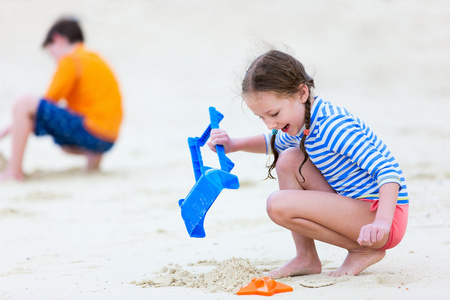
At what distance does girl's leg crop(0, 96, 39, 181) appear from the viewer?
478 centimetres

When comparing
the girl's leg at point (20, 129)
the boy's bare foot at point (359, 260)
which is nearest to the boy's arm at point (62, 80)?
the girl's leg at point (20, 129)

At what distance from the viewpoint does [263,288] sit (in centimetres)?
196

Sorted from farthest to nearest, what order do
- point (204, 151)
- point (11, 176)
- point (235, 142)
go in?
point (204, 151) < point (11, 176) < point (235, 142)

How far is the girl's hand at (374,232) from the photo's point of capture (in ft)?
6.26

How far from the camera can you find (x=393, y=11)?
12992 millimetres

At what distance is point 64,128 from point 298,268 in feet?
10.4

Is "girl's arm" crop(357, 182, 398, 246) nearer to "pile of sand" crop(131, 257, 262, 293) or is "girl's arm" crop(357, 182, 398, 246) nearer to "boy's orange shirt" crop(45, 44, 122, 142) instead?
"pile of sand" crop(131, 257, 262, 293)

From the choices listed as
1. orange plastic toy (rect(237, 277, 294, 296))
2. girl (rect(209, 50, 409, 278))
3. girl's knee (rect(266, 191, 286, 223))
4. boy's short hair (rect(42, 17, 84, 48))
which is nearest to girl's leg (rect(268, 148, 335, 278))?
girl (rect(209, 50, 409, 278))

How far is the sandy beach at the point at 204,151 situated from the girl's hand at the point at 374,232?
163mm

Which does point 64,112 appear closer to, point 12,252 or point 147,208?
point 147,208

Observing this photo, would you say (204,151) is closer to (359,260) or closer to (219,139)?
(219,139)

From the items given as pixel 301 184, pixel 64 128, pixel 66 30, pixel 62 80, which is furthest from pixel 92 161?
pixel 301 184

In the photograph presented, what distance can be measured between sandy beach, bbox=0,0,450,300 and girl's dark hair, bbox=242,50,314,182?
8cm

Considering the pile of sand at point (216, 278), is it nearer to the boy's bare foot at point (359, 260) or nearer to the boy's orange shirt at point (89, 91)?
the boy's bare foot at point (359, 260)
